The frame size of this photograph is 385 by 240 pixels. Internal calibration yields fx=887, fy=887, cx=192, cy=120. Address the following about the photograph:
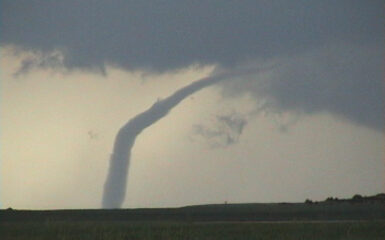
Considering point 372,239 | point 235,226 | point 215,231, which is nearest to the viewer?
point 372,239

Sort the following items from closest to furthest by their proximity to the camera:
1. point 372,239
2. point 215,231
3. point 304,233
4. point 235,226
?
point 372,239 < point 304,233 < point 215,231 < point 235,226

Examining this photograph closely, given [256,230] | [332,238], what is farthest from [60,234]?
[332,238]

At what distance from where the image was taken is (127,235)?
74.2m

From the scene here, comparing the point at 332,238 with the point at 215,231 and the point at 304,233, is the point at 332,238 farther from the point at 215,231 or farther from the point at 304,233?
the point at 215,231

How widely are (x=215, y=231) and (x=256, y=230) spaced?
359 cm

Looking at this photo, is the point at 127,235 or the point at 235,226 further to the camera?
the point at 235,226

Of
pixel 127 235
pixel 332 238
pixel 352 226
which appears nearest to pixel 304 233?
pixel 332 238

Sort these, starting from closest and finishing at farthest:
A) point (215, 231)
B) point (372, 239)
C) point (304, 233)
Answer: point (372, 239)
point (304, 233)
point (215, 231)

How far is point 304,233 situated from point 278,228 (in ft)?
22.3

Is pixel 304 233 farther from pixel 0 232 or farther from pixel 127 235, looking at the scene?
pixel 0 232

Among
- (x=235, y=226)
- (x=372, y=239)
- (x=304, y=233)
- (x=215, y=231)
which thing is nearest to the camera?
(x=372, y=239)

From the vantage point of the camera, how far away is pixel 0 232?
82.1m

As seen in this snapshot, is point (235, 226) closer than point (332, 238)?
No

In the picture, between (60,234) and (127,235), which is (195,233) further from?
(60,234)
